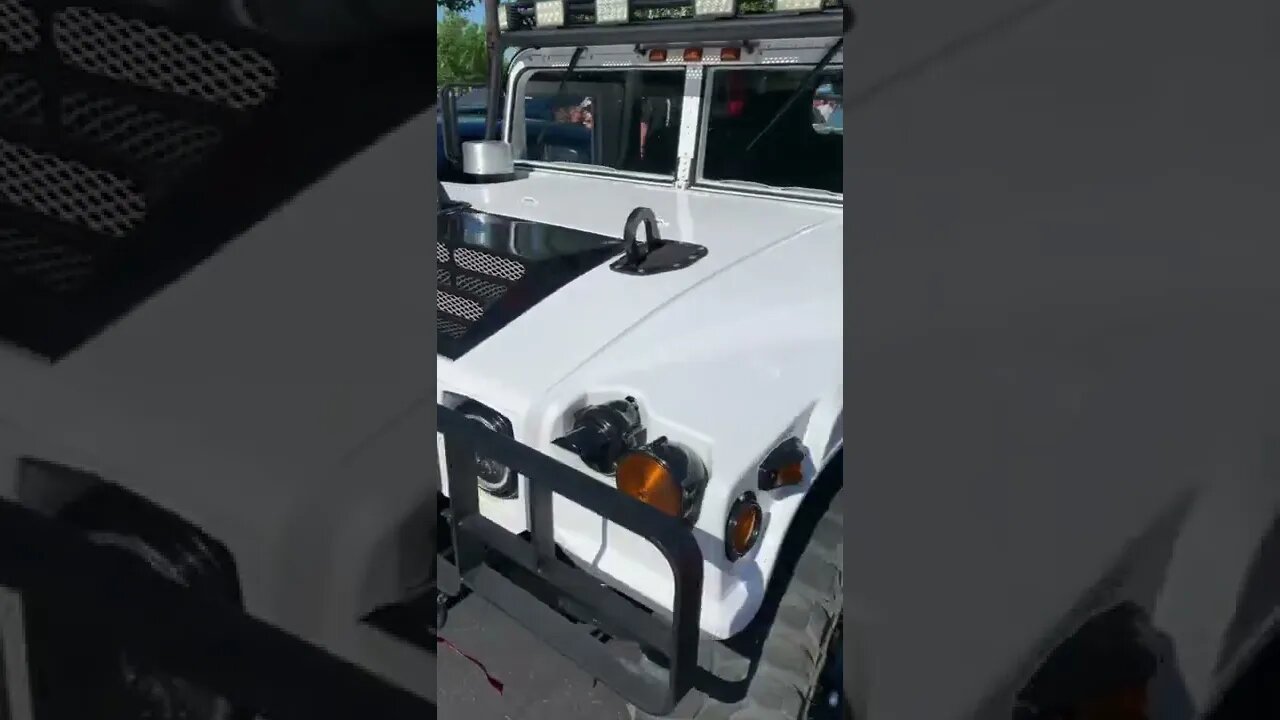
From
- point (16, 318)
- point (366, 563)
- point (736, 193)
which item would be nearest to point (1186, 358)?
point (366, 563)

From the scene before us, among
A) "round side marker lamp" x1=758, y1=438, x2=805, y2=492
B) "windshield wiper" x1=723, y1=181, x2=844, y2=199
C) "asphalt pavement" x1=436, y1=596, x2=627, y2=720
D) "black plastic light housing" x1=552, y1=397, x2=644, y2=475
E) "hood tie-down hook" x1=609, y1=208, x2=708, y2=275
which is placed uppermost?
"windshield wiper" x1=723, y1=181, x2=844, y2=199

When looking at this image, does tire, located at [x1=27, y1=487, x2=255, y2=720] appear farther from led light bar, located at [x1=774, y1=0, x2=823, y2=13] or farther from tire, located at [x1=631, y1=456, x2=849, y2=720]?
led light bar, located at [x1=774, y1=0, x2=823, y2=13]

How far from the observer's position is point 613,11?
295 cm

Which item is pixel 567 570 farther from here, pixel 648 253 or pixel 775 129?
pixel 775 129

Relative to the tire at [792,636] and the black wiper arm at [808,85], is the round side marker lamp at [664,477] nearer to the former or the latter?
the tire at [792,636]

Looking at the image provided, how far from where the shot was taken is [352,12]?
2.11 feet

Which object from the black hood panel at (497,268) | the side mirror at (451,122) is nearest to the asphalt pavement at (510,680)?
the black hood panel at (497,268)

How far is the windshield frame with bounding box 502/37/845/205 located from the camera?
8.84ft

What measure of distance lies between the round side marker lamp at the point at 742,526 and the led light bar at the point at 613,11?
6.13 ft

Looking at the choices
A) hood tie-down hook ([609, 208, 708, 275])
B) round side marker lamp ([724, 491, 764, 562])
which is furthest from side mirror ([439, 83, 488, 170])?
round side marker lamp ([724, 491, 764, 562])

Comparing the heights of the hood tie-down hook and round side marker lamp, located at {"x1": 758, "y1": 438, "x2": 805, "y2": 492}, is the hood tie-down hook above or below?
above

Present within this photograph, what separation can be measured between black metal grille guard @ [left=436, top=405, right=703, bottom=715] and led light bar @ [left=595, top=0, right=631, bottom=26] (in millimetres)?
1696

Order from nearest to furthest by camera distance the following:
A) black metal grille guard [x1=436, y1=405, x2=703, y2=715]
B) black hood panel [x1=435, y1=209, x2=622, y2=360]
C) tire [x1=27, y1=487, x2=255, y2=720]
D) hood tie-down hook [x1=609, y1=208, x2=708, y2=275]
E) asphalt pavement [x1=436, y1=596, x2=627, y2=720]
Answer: tire [x1=27, y1=487, x2=255, y2=720], black metal grille guard [x1=436, y1=405, x2=703, y2=715], asphalt pavement [x1=436, y1=596, x2=627, y2=720], black hood panel [x1=435, y1=209, x2=622, y2=360], hood tie-down hook [x1=609, y1=208, x2=708, y2=275]

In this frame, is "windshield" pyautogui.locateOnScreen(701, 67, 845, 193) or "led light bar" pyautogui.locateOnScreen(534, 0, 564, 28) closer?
"windshield" pyautogui.locateOnScreen(701, 67, 845, 193)
